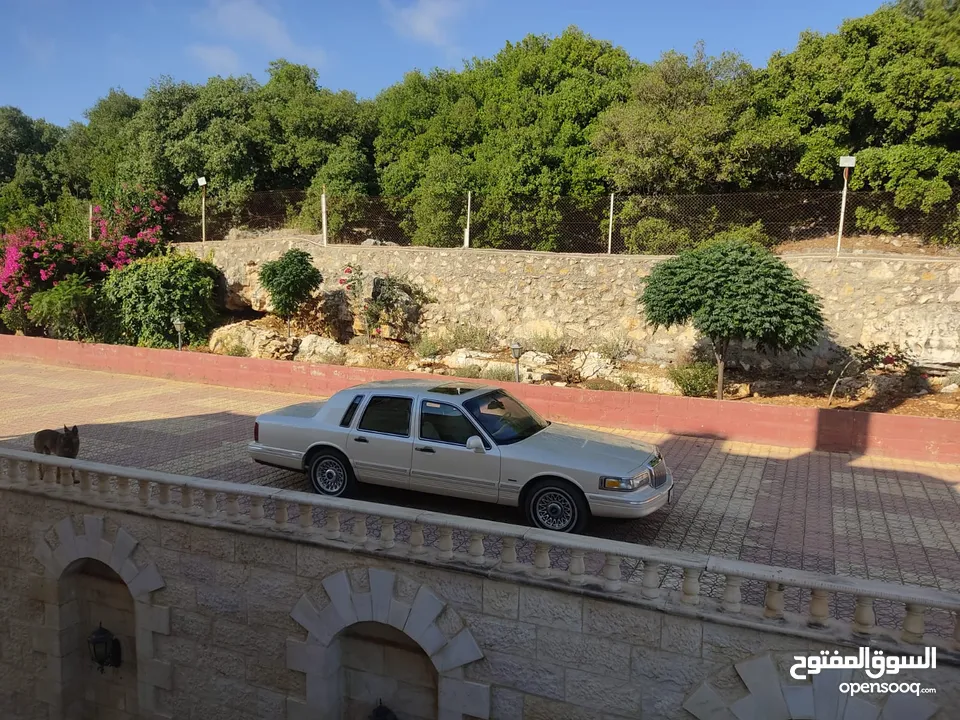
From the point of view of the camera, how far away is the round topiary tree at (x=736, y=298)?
1243 cm

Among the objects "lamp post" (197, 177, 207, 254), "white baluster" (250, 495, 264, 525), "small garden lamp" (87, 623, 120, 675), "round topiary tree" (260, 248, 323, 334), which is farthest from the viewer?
"lamp post" (197, 177, 207, 254)

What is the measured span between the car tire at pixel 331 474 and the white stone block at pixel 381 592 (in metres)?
1.61

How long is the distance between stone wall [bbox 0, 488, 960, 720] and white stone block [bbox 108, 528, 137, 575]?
1.0 inches

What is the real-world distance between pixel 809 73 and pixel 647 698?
20.5 m

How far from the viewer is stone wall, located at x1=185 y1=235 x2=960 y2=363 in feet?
49.1

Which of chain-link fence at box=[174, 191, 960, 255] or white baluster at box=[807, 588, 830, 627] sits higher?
chain-link fence at box=[174, 191, 960, 255]

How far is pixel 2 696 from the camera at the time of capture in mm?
9711

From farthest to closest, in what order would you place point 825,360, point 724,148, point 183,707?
point 724,148, point 825,360, point 183,707

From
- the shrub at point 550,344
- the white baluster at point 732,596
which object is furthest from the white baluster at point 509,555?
the shrub at point 550,344

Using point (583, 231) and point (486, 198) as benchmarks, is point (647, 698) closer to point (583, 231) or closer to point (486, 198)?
point (583, 231)

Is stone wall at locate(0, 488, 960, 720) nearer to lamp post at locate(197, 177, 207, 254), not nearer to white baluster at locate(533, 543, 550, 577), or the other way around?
white baluster at locate(533, 543, 550, 577)

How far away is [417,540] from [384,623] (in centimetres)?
111

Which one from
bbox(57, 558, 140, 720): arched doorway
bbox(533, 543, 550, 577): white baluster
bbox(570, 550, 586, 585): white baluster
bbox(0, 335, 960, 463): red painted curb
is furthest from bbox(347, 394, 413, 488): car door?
bbox(0, 335, 960, 463): red painted curb

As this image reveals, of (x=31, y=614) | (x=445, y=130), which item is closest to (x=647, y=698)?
(x=31, y=614)
